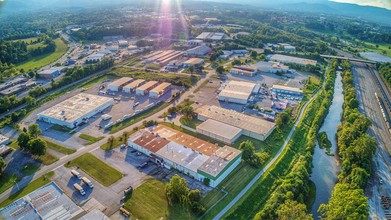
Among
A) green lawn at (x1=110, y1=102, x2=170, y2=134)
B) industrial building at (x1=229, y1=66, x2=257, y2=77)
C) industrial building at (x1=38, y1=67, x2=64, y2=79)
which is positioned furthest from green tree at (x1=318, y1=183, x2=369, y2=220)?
industrial building at (x1=38, y1=67, x2=64, y2=79)

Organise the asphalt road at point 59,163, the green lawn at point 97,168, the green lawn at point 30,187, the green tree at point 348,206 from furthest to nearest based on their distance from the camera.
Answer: the green lawn at point 97,168 → the asphalt road at point 59,163 → the green lawn at point 30,187 → the green tree at point 348,206

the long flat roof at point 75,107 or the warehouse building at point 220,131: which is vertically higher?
the warehouse building at point 220,131

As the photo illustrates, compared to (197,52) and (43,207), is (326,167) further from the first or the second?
(197,52)

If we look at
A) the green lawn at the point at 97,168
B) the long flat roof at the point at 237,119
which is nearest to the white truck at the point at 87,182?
the green lawn at the point at 97,168

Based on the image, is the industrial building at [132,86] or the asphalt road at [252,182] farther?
the industrial building at [132,86]

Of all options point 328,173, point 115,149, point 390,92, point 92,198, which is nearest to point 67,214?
point 92,198

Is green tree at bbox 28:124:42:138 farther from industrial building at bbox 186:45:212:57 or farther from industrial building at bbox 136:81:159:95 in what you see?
industrial building at bbox 186:45:212:57

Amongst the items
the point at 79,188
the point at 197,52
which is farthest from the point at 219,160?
the point at 197,52

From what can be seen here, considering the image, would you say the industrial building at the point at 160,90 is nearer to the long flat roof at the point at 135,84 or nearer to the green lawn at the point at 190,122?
the long flat roof at the point at 135,84
